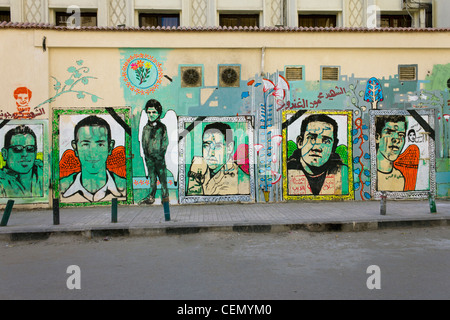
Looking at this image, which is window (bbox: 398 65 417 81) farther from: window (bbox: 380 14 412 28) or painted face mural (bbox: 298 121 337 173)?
window (bbox: 380 14 412 28)

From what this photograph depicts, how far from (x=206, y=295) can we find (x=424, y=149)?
10035 millimetres

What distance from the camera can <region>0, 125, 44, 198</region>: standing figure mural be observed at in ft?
36.2

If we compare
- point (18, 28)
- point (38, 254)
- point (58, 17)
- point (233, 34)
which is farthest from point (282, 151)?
point (58, 17)

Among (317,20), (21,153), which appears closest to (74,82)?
(21,153)

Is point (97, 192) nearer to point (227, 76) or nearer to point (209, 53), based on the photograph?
point (227, 76)

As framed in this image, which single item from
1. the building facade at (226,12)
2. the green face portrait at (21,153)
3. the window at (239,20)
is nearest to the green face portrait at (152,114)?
the green face portrait at (21,153)

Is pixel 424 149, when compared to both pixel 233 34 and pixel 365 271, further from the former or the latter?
pixel 365 271

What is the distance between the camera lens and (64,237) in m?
7.98

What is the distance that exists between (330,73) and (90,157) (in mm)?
7754

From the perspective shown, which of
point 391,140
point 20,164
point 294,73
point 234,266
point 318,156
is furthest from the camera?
point 391,140

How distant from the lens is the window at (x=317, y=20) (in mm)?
15141

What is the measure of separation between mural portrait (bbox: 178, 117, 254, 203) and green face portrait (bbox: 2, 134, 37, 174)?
14.4 feet

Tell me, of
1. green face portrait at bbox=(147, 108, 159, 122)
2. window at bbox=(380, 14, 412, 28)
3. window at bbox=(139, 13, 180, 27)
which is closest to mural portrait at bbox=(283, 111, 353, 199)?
green face portrait at bbox=(147, 108, 159, 122)

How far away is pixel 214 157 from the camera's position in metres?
11.5
